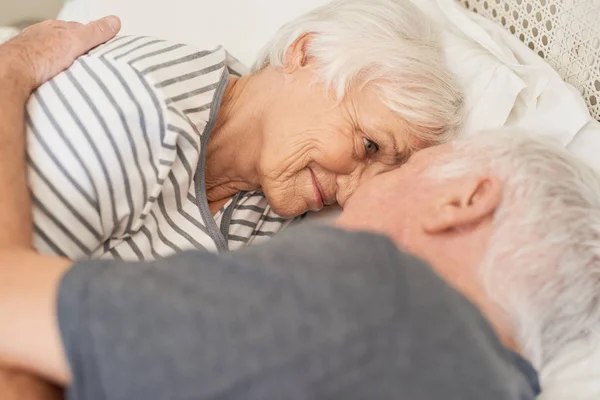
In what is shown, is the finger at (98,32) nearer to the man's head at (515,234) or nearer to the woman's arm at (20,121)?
the woman's arm at (20,121)

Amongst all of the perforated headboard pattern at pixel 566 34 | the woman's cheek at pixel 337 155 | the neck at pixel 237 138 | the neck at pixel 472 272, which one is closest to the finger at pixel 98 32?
the neck at pixel 237 138

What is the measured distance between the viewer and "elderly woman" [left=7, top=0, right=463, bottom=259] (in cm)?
96

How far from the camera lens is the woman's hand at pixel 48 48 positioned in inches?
41.3

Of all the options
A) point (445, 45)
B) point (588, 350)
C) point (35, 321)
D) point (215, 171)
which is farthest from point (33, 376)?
point (445, 45)

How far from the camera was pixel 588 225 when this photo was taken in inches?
33.2

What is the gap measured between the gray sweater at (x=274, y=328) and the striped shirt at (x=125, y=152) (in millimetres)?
325

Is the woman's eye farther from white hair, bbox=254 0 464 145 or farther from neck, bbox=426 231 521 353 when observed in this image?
neck, bbox=426 231 521 353

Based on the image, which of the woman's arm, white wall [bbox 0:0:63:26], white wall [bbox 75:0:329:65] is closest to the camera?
the woman's arm

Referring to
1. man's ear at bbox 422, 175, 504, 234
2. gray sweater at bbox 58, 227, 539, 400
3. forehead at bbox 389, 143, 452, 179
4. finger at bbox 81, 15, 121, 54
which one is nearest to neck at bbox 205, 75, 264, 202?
finger at bbox 81, 15, 121, 54

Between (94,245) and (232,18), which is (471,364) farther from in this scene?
(232,18)

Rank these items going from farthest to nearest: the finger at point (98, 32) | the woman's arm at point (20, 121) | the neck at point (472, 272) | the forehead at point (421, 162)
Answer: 1. the finger at point (98, 32)
2. the forehead at point (421, 162)
3. the neck at point (472, 272)
4. the woman's arm at point (20, 121)

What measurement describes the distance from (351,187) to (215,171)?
0.96ft

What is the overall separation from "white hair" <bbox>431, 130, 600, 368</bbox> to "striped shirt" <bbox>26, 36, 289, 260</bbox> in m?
0.46

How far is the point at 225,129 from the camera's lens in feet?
4.14
